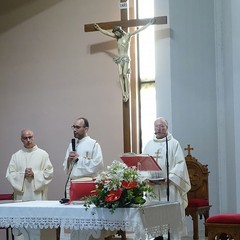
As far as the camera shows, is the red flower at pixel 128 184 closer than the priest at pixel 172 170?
Yes

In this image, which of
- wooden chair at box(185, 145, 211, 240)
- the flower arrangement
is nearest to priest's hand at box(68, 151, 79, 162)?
the flower arrangement

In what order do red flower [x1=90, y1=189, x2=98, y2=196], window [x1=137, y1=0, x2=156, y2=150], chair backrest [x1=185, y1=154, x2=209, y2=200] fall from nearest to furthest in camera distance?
red flower [x1=90, y1=189, x2=98, y2=196] < chair backrest [x1=185, y1=154, x2=209, y2=200] < window [x1=137, y1=0, x2=156, y2=150]

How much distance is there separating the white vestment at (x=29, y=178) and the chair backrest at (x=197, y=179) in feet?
6.69

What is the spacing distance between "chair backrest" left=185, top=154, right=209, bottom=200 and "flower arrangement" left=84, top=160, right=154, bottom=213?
11.5ft

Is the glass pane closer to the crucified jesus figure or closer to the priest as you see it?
the crucified jesus figure

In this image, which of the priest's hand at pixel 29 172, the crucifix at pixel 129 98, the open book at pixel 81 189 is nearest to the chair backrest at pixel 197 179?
the crucifix at pixel 129 98

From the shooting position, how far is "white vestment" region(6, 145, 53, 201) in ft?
26.8

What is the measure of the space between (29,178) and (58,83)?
2.25m

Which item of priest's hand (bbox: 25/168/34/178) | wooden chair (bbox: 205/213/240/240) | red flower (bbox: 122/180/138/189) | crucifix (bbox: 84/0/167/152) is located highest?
crucifix (bbox: 84/0/167/152)

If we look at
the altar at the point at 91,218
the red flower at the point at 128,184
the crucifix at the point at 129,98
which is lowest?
the altar at the point at 91,218

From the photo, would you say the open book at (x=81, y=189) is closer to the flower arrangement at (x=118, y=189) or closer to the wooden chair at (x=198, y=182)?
the flower arrangement at (x=118, y=189)

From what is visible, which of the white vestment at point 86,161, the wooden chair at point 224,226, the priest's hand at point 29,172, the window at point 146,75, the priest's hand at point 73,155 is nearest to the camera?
the wooden chair at point 224,226

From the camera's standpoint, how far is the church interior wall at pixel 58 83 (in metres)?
9.58

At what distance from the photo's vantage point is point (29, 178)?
8188 millimetres
